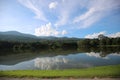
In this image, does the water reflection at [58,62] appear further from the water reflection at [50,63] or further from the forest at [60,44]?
the forest at [60,44]

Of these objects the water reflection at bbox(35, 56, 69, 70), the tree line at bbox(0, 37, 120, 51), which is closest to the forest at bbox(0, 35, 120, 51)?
the tree line at bbox(0, 37, 120, 51)

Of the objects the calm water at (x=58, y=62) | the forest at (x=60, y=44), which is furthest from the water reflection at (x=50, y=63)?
the forest at (x=60, y=44)

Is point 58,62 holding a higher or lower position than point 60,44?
lower

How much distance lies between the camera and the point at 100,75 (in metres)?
7.18

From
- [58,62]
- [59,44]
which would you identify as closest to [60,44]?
[59,44]

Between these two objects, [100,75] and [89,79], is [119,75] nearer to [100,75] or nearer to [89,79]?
[100,75]

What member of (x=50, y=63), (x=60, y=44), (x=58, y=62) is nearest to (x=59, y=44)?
(x=60, y=44)

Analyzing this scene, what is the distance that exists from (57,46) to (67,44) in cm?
313

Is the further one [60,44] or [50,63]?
[60,44]

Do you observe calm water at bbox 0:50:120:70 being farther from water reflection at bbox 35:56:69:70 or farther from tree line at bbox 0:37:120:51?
tree line at bbox 0:37:120:51

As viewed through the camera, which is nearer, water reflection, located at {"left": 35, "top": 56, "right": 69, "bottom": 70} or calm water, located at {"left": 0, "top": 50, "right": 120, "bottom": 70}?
water reflection, located at {"left": 35, "top": 56, "right": 69, "bottom": 70}

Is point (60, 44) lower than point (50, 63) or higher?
higher

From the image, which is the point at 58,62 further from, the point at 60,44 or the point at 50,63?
the point at 60,44

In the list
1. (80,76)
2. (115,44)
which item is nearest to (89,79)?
(80,76)
